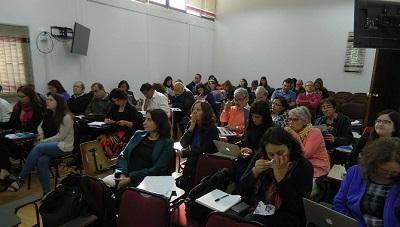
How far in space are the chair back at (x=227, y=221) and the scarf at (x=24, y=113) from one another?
343cm

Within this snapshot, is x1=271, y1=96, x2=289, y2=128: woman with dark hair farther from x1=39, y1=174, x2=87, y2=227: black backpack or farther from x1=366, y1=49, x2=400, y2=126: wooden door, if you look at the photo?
x1=39, y1=174, x2=87, y2=227: black backpack

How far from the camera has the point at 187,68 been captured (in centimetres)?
955

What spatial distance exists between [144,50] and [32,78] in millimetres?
3116

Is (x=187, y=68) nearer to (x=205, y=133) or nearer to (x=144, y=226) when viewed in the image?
(x=205, y=133)

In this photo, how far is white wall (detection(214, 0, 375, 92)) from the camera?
829 cm

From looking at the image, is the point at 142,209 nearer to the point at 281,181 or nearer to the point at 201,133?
the point at 281,181

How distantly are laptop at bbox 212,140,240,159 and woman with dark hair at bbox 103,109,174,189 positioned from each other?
55 cm

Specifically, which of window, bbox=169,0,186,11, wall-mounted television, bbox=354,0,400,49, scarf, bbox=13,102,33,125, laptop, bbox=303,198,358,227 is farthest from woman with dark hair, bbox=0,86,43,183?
window, bbox=169,0,186,11

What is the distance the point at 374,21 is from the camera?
140 inches

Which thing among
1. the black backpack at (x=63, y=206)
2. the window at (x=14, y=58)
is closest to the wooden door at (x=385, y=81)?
the black backpack at (x=63, y=206)

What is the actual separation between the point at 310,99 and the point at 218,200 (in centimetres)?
456

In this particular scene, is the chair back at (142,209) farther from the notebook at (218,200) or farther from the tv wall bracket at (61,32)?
the tv wall bracket at (61,32)

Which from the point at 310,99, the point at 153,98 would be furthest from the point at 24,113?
the point at 310,99

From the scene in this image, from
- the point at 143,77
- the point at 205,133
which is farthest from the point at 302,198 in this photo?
the point at 143,77
